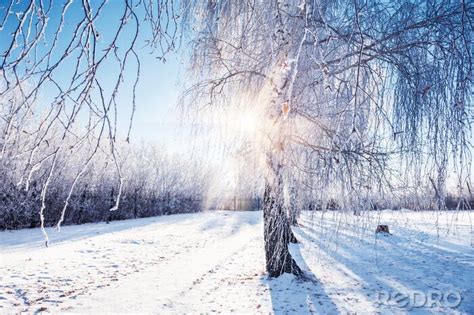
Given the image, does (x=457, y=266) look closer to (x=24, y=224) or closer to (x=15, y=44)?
(x=15, y=44)

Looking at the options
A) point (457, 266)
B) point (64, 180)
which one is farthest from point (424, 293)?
point (64, 180)

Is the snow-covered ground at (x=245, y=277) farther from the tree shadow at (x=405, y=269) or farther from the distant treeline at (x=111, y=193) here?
the distant treeline at (x=111, y=193)

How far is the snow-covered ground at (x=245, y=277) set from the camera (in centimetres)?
522

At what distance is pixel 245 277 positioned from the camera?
24.2 ft

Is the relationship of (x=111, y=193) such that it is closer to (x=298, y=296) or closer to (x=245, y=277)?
(x=245, y=277)

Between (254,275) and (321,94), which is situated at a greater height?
(321,94)

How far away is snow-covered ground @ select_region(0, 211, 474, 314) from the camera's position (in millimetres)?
5219

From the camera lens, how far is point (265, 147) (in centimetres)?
393

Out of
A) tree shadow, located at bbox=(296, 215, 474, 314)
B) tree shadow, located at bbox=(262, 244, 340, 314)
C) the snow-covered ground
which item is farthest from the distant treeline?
tree shadow, located at bbox=(296, 215, 474, 314)

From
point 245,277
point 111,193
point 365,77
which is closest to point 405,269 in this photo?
point 245,277

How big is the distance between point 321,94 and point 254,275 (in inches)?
192

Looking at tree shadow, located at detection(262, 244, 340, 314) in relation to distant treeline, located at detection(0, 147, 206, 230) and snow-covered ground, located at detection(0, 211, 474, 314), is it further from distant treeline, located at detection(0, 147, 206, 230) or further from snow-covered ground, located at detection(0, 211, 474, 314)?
distant treeline, located at detection(0, 147, 206, 230)

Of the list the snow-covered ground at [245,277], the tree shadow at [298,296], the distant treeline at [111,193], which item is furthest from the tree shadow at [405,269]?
the distant treeline at [111,193]

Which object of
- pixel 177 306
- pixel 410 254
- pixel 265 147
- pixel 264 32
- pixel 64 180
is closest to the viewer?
pixel 264 32
